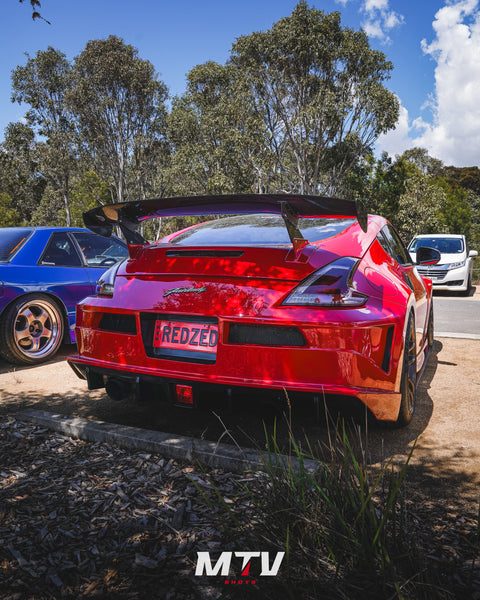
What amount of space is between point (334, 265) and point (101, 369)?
1.56m

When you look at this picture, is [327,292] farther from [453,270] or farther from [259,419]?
[453,270]

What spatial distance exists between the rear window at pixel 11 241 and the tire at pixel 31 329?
538 millimetres

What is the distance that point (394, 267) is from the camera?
3.07 m

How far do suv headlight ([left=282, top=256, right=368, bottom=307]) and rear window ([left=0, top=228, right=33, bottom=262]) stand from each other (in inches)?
151

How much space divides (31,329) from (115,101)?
2661 cm

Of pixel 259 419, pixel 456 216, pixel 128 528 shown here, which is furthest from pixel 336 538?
pixel 456 216

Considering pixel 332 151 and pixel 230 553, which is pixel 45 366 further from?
pixel 332 151

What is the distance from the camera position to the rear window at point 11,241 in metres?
4.91

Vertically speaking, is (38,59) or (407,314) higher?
(38,59)

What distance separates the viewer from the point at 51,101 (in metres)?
30.3

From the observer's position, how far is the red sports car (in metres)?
2.29

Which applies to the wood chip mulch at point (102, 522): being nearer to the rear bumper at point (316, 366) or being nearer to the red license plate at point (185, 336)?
the rear bumper at point (316, 366)

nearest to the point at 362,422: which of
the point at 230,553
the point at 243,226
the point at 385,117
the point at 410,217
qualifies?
the point at 230,553

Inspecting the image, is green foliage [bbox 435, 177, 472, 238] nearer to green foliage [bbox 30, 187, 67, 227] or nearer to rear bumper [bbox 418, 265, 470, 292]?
rear bumper [bbox 418, 265, 470, 292]
